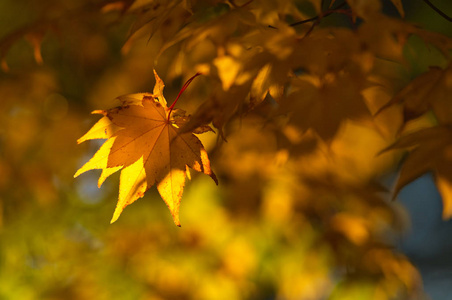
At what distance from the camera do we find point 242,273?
225 cm

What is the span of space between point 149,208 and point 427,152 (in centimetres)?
165

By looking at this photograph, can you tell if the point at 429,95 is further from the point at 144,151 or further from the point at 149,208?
the point at 149,208

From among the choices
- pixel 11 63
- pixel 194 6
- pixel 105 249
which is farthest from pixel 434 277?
pixel 194 6

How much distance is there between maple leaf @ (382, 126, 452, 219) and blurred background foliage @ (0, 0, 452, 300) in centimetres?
88

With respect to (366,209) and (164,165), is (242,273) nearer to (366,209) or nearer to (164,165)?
(366,209)

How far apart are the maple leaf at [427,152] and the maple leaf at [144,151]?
1.01ft

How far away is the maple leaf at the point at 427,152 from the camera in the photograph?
0.71m

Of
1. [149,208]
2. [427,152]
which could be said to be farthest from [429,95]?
[149,208]

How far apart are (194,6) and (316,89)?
0.29m

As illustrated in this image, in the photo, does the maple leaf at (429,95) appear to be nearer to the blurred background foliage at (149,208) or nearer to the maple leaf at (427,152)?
the maple leaf at (427,152)

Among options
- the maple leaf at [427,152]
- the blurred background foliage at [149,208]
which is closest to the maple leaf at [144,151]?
the maple leaf at [427,152]

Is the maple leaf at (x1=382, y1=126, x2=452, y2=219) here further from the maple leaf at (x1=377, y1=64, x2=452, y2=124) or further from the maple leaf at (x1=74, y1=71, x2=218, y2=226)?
the maple leaf at (x1=74, y1=71, x2=218, y2=226)

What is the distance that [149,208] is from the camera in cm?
219

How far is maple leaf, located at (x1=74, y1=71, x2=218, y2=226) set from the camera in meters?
0.68
